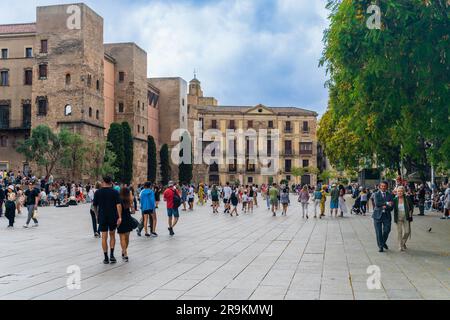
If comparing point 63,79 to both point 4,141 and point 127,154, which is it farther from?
point 127,154

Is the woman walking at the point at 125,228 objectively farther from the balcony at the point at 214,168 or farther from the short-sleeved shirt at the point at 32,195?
the balcony at the point at 214,168

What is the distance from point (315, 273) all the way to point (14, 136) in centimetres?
5195

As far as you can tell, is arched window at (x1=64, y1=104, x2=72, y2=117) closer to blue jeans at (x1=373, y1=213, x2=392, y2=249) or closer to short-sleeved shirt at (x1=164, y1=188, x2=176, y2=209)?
short-sleeved shirt at (x1=164, y1=188, x2=176, y2=209)

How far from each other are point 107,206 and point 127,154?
47217 mm

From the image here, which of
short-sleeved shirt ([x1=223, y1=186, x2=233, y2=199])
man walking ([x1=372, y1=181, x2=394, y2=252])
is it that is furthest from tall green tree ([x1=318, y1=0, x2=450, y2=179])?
short-sleeved shirt ([x1=223, y1=186, x2=233, y2=199])

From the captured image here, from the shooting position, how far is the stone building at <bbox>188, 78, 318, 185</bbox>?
326 feet

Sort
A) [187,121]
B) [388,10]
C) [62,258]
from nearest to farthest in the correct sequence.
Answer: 1. [62,258]
2. [388,10]
3. [187,121]

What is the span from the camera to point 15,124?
183 feet

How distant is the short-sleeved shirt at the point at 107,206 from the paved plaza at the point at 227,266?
90cm

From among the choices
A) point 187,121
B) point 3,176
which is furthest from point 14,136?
point 187,121

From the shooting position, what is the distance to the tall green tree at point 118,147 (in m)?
55.2

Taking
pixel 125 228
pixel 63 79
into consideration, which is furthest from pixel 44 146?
pixel 125 228

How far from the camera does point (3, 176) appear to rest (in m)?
38.9
